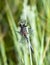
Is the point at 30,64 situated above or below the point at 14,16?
below

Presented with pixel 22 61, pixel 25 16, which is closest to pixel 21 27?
pixel 25 16

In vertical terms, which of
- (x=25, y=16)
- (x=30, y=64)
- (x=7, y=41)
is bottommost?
(x=30, y=64)

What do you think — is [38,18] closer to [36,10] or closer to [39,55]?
[36,10]

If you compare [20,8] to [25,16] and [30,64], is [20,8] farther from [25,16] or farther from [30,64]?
[30,64]

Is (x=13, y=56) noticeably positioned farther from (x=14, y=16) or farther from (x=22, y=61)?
(x=14, y=16)

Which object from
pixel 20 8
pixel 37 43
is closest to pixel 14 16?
pixel 20 8

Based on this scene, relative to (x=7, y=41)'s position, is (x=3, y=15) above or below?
above
